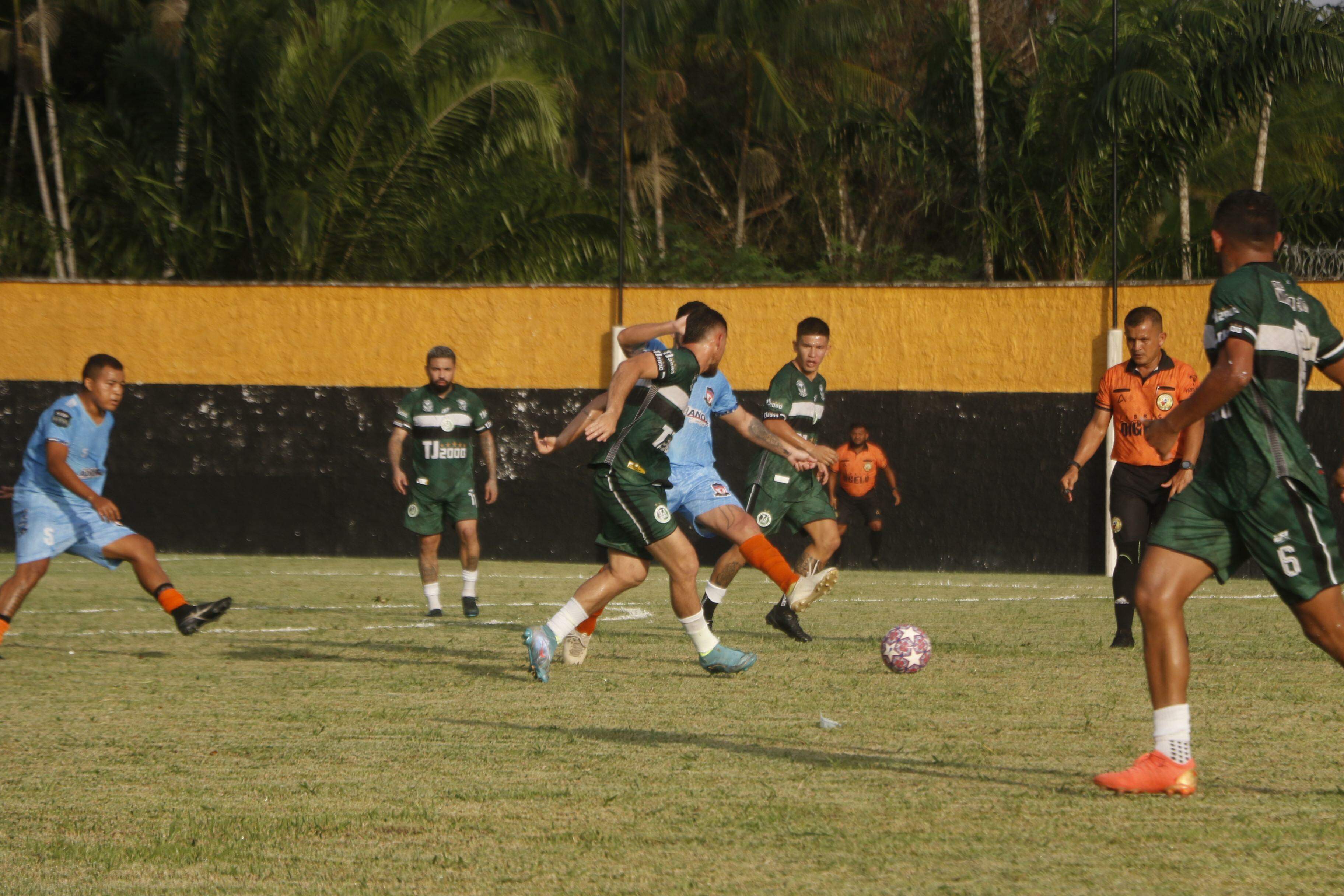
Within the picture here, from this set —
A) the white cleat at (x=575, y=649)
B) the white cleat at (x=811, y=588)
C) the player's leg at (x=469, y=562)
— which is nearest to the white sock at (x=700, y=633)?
the white cleat at (x=575, y=649)

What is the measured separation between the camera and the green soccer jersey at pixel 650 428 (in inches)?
320

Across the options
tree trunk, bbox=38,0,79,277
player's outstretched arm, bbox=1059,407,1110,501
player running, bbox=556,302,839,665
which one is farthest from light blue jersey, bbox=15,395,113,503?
tree trunk, bbox=38,0,79,277

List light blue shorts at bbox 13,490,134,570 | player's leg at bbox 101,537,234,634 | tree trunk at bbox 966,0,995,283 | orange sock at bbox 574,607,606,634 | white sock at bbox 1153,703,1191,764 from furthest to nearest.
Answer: tree trunk at bbox 966,0,995,283 → light blue shorts at bbox 13,490,134,570 → player's leg at bbox 101,537,234,634 → orange sock at bbox 574,607,606,634 → white sock at bbox 1153,703,1191,764

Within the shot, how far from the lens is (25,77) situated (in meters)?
27.3

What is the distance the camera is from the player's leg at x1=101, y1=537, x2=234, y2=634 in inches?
344

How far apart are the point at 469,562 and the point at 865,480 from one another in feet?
20.6

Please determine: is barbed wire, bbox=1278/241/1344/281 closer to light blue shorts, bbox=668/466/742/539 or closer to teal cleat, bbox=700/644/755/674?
light blue shorts, bbox=668/466/742/539

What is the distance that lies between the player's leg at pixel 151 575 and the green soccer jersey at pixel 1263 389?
5694 millimetres

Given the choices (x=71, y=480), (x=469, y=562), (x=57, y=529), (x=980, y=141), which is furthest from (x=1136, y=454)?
(x=980, y=141)

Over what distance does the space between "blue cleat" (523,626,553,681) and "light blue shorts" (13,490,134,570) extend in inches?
111

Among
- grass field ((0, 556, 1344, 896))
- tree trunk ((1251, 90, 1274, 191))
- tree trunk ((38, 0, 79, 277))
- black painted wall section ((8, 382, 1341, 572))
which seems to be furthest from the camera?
tree trunk ((1251, 90, 1274, 191))

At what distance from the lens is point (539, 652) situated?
7.88m

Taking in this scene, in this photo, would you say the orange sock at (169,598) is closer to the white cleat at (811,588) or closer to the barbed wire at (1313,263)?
the white cleat at (811,588)

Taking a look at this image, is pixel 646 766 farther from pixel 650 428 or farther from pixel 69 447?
pixel 69 447
